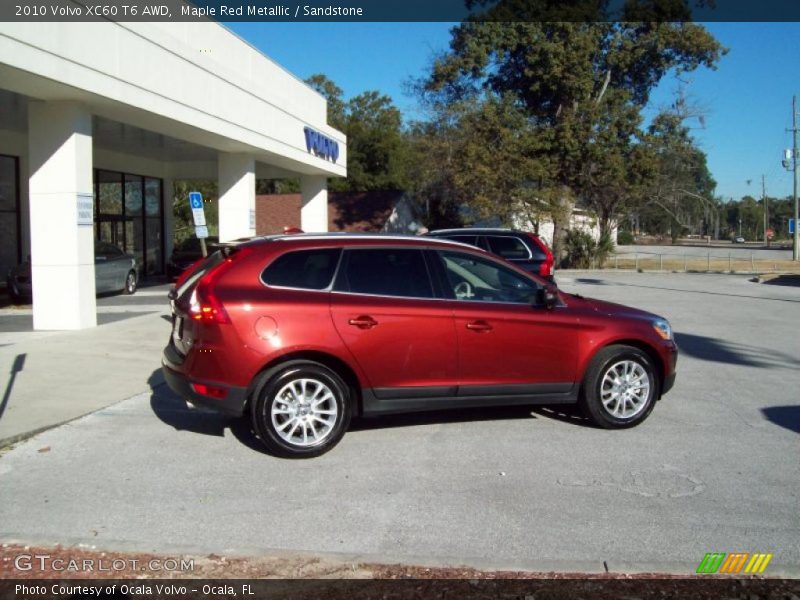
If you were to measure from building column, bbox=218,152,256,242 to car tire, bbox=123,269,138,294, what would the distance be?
106 inches

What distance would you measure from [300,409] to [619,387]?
3.00m

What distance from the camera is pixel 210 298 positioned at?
6.21m

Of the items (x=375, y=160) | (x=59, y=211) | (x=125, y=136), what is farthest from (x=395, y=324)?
(x=375, y=160)

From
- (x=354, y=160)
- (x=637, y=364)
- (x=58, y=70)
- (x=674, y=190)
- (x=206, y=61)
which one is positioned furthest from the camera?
(x=354, y=160)

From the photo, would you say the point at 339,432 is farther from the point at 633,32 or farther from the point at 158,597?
the point at 633,32

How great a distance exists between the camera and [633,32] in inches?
1575

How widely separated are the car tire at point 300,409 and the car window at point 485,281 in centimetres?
141

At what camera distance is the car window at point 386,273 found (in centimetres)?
667

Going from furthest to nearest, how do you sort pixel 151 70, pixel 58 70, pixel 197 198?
pixel 197 198
pixel 151 70
pixel 58 70

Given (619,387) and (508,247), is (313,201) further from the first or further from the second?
(619,387)

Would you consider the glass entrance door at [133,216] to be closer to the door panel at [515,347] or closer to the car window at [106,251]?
the car window at [106,251]

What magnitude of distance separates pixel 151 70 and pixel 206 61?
7.79ft

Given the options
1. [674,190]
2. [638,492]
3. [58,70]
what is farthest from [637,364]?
[674,190]

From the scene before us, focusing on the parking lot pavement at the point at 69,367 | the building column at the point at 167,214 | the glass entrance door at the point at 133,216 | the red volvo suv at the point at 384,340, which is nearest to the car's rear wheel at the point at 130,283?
the glass entrance door at the point at 133,216
